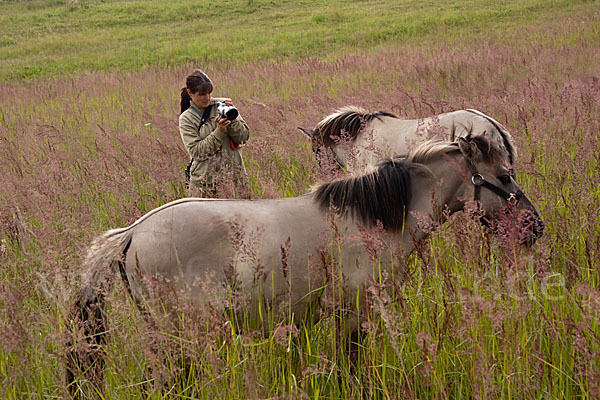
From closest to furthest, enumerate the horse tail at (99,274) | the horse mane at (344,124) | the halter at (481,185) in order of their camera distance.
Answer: the horse tail at (99,274) < the halter at (481,185) < the horse mane at (344,124)

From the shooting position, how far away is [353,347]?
2.63m

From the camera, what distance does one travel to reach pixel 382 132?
4.90 metres

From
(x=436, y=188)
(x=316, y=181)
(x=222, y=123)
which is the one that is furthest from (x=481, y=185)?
(x=222, y=123)

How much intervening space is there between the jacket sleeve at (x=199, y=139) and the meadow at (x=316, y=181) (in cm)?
48

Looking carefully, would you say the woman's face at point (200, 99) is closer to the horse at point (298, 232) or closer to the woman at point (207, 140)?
the woman at point (207, 140)

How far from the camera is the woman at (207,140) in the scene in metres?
4.29

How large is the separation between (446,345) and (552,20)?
17.2 meters

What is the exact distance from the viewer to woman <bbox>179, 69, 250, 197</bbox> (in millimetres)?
4293

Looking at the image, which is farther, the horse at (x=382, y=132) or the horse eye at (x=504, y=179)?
the horse at (x=382, y=132)

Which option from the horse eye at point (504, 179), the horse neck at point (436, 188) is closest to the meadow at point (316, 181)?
the horse neck at point (436, 188)

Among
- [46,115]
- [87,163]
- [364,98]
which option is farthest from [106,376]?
[46,115]

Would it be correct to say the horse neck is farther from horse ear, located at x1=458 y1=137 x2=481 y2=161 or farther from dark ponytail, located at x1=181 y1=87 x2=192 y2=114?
dark ponytail, located at x1=181 y1=87 x2=192 y2=114

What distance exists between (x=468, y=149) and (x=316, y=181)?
1808 mm

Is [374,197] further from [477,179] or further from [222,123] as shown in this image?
[222,123]
